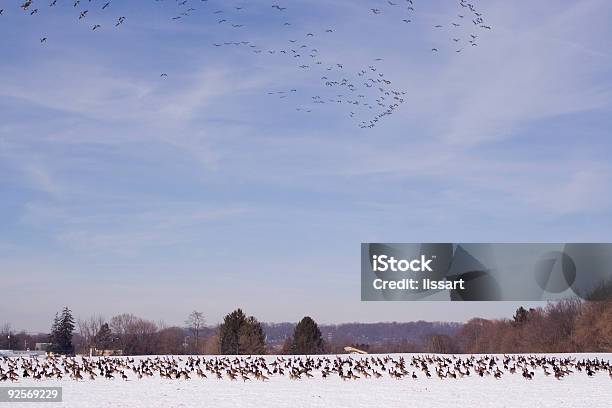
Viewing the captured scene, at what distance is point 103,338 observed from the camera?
106m

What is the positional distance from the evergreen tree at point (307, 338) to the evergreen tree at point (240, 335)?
3698mm

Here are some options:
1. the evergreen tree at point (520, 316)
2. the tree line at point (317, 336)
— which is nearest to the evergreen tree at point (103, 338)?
the tree line at point (317, 336)

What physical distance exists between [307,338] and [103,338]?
35961 millimetres

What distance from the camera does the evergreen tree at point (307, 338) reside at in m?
83.2

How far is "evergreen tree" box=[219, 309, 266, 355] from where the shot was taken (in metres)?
81.1

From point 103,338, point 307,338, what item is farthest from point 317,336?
point 103,338

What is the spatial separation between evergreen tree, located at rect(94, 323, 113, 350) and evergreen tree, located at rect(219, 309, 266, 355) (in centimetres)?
2631

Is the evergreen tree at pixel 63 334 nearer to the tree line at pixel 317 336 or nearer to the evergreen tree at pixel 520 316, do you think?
the tree line at pixel 317 336

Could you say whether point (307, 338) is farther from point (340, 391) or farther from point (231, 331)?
point (340, 391)

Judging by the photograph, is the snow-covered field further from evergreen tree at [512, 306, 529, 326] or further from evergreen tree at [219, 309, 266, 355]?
evergreen tree at [512, 306, 529, 326]

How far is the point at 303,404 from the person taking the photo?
25.5 metres

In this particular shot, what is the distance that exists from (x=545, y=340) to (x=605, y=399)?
64705 mm

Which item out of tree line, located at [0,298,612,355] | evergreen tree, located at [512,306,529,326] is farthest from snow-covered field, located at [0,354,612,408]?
evergreen tree, located at [512,306,529,326]

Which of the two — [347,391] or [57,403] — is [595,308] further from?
[57,403]
